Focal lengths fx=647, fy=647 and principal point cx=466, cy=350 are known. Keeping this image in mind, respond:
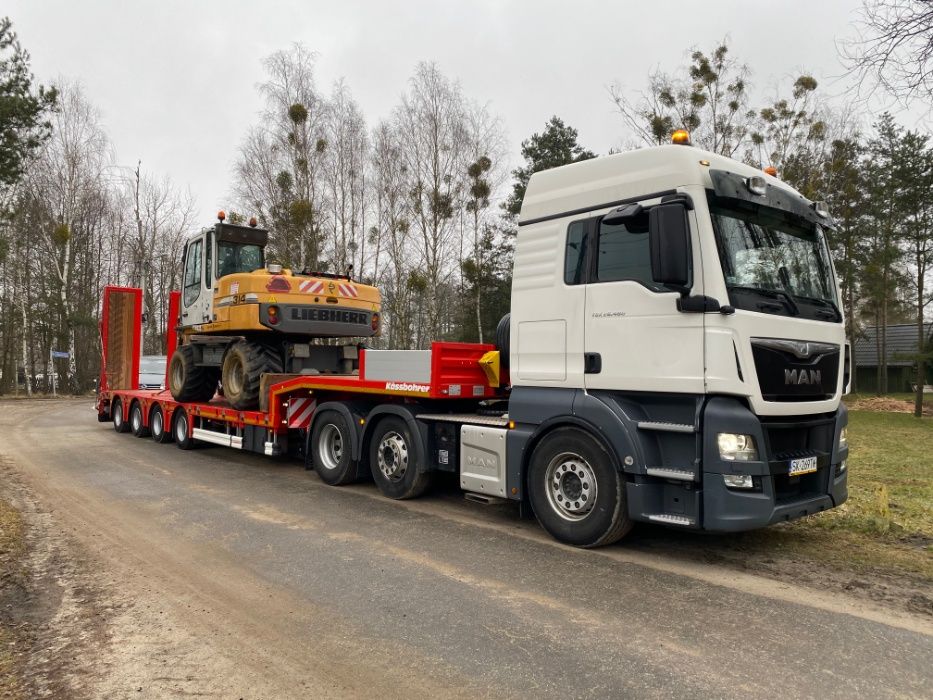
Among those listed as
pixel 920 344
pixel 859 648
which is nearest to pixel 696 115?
pixel 920 344

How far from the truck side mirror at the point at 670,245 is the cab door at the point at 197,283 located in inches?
318

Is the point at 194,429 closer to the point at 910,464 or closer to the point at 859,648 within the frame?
the point at 859,648

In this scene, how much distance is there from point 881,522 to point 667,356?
3.13 meters

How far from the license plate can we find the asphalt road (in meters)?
0.83

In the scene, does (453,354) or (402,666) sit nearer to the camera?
(402,666)

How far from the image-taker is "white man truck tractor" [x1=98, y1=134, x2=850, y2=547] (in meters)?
4.62

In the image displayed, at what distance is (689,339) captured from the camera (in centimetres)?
473

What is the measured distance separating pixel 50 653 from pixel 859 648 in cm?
440

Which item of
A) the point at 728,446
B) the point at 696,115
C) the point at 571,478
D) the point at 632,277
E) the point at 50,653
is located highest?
the point at 696,115

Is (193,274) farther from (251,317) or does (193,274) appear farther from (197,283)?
(251,317)

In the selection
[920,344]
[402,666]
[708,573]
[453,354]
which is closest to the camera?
[402,666]

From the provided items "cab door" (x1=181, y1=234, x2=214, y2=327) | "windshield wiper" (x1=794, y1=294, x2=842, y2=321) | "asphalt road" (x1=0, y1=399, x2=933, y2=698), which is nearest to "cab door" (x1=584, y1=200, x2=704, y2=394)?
"windshield wiper" (x1=794, y1=294, x2=842, y2=321)

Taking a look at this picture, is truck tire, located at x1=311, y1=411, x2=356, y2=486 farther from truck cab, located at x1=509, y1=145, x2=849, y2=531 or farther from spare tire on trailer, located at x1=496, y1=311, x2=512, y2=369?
truck cab, located at x1=509, y1=145, x2=849, y2=531

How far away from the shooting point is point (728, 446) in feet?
14.9
